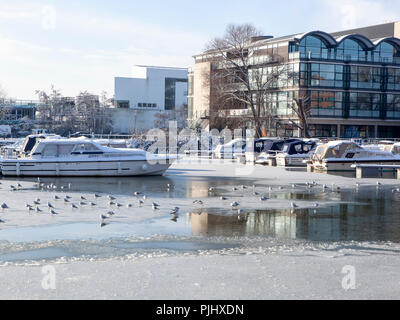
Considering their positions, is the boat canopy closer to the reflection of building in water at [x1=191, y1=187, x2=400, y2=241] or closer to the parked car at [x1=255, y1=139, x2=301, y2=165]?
the parked car at [x1=255, y1=139, x2=301, y2=165]

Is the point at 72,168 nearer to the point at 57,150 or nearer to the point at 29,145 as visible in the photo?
the point at 57,150

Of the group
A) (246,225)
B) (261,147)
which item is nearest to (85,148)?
(246,225)

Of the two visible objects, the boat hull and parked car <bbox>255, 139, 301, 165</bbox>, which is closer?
the boat hull

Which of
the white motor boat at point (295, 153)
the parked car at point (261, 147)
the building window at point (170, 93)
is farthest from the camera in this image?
the building window at point (170, 93)

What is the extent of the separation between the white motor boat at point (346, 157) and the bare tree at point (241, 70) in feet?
67.0

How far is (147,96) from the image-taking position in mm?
98062

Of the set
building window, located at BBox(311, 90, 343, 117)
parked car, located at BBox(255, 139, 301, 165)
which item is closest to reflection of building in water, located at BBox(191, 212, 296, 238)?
parked car, located at BBox(255, 139, 301, 165)

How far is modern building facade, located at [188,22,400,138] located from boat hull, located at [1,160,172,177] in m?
32.0

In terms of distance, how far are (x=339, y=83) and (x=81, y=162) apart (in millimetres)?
42414

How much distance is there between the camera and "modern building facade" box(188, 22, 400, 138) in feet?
198

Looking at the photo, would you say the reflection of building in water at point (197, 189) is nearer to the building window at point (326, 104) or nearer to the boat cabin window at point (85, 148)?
the boat cabin window at point (85, 148)

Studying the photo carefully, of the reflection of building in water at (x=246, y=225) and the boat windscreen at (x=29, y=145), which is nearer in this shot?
the reflection of building in water at (x=246, y=225)

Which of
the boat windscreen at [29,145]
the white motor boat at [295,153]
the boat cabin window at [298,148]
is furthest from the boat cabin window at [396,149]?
the boat windscreen at [29,145]

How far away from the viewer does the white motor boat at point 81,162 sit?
2723 cm
